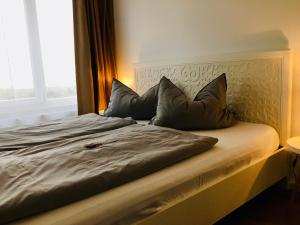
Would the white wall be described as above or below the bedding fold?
above

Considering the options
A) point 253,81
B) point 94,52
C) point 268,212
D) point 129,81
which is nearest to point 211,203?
point 268,212

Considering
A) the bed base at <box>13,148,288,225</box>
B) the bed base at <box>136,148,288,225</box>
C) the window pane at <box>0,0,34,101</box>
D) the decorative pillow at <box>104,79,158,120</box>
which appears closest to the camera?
the bed base at <box>13,148,288,225</box>

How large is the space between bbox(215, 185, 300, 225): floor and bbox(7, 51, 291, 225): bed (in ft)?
0.51

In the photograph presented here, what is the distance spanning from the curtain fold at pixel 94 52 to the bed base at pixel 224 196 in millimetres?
2069

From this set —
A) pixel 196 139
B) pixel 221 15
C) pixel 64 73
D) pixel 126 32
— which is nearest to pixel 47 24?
pixel 64 73

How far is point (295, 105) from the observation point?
6.61ft

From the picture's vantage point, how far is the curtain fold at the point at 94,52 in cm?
314

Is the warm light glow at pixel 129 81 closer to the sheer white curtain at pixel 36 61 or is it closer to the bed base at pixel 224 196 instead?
the sheer white curtain at pixel 36 61

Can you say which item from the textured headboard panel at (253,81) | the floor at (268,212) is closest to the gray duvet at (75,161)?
the floor at (268,212)

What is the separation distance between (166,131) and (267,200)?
3.07 ft

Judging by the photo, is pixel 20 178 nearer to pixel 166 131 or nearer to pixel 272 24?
pixel 166 131

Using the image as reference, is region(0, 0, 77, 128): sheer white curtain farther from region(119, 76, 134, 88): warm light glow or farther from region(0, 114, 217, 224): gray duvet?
region(0, 114, 217, 224): gray duvet

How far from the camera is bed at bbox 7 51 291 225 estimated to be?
110cm

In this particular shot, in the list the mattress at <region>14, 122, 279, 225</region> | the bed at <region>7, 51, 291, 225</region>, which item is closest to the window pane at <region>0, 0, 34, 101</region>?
the bed at <region>7, 51, 291, 225</region>
